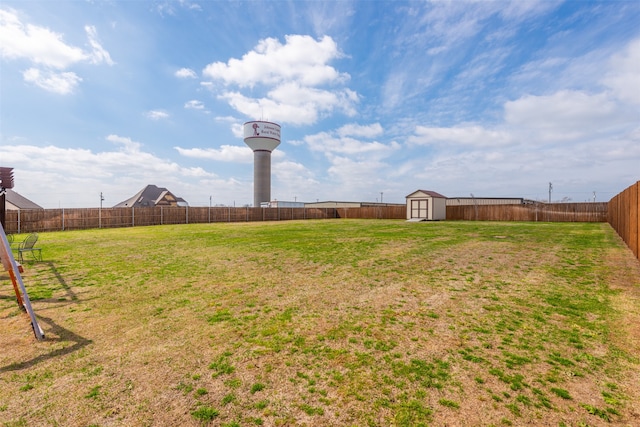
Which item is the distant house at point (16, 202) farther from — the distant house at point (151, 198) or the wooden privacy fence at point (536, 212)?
the wooden privacy fence at point (536, 212)

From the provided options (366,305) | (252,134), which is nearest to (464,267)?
(366,305)

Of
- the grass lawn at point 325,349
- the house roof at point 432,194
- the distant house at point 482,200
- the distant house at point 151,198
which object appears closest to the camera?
the grass lawn at point 325,349

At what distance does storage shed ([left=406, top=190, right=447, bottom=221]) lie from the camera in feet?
91.6

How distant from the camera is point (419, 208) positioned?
94.0 ft

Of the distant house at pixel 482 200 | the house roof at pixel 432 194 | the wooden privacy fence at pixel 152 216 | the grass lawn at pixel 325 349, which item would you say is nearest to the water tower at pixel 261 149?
the wooden privacy fence at pixel 152 216

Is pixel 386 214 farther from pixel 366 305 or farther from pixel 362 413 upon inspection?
pixel 362 413

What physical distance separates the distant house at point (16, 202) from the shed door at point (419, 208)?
1566 inches

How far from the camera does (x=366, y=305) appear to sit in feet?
15.1

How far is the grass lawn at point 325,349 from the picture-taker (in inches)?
90.7

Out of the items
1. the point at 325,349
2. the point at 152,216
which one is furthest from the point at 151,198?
the point at 325,349

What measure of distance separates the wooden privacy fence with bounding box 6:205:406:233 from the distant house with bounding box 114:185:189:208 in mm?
18611

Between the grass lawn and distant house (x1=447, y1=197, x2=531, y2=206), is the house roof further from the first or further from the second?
the grass lawn

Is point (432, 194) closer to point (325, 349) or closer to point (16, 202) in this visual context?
point (325, 349)

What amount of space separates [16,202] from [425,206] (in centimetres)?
4263
